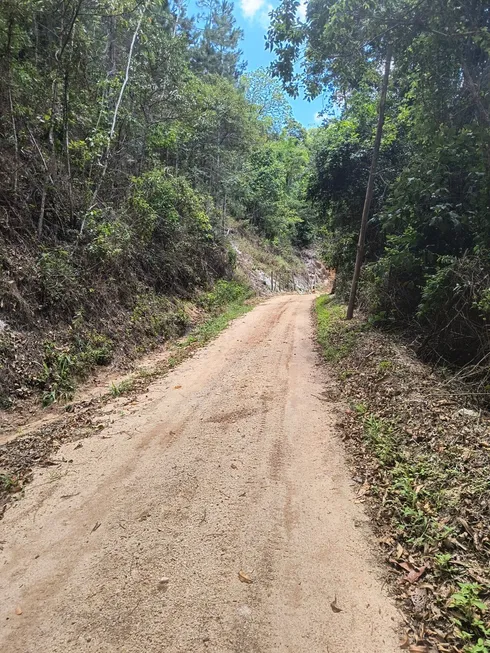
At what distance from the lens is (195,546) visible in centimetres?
303

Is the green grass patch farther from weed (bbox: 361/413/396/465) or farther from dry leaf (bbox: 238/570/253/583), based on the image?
dry leaf (bbox: 238/570/253/583)

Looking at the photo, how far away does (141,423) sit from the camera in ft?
17.4

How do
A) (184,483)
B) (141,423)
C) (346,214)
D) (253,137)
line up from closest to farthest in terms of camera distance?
(184,483), (141,423), (346,214), (253,137)

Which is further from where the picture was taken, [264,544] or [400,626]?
[264,544]

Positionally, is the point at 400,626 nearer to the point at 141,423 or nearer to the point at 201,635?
the point at 201,635

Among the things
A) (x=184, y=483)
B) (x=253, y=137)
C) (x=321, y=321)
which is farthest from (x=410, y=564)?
(x=253, y=137)

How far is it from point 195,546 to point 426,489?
2.29 metres

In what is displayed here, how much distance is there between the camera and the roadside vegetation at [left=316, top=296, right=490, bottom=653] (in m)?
2.49

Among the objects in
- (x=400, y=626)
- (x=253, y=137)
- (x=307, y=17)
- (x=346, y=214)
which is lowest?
(x=400, y=626)

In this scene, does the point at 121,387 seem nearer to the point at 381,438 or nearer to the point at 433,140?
the point at 381,438

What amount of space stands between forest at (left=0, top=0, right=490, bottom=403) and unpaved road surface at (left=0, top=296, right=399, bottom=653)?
2.66 meters

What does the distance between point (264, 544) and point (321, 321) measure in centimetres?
1052

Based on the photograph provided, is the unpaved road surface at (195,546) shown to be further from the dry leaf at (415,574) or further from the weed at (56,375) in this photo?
the weed at (56,375)

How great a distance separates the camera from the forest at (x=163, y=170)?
680 centimetres
